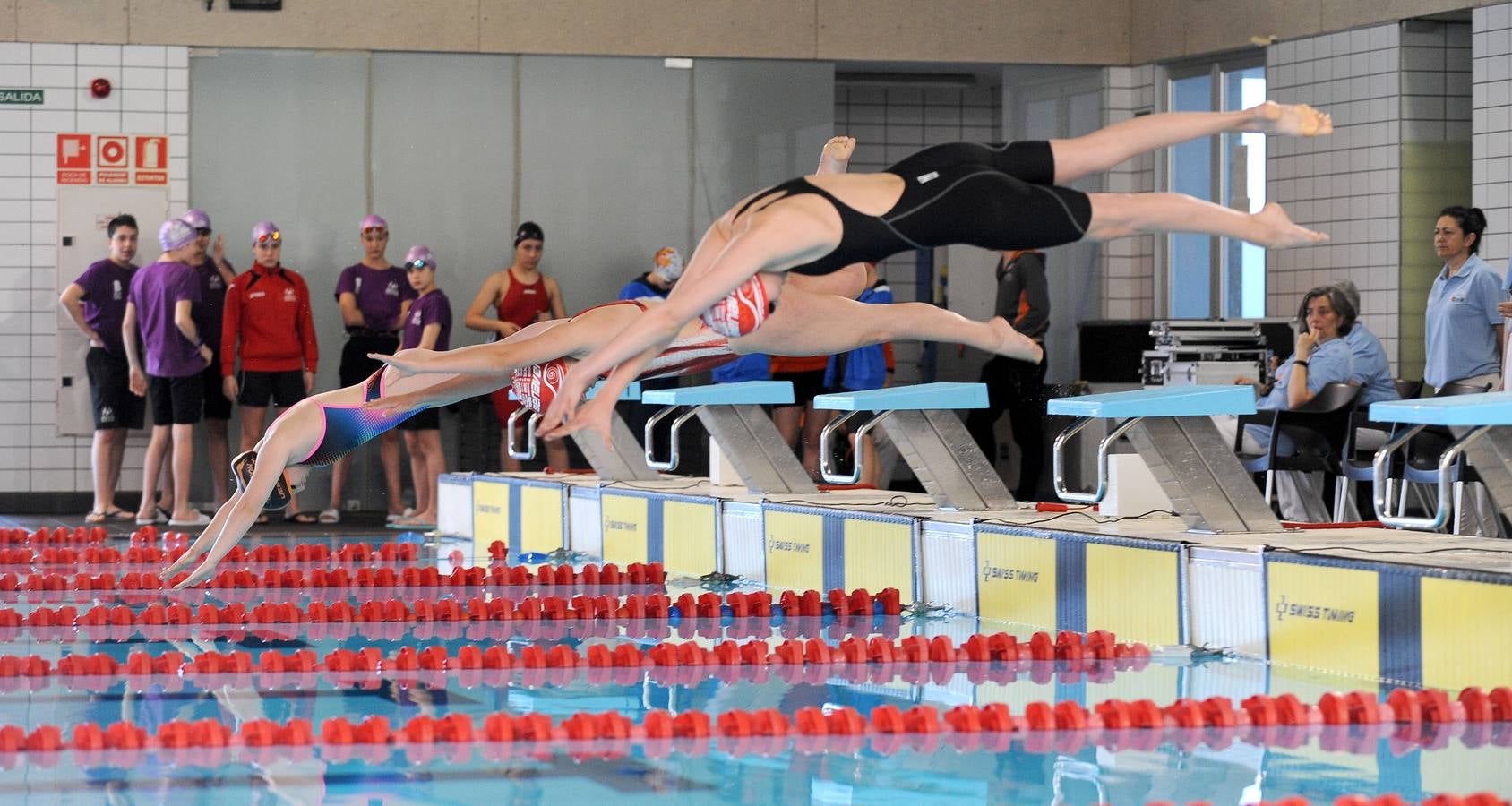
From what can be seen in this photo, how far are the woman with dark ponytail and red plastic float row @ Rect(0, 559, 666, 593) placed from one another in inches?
159

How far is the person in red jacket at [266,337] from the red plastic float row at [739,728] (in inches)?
296

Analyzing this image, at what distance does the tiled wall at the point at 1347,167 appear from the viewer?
11.8 m

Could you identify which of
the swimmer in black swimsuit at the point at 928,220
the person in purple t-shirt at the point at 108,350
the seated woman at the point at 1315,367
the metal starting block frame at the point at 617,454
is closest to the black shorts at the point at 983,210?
the swimmer in black swimsuit at the point at 928,220

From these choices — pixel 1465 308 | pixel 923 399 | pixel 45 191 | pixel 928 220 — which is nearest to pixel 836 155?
pixel 928 220

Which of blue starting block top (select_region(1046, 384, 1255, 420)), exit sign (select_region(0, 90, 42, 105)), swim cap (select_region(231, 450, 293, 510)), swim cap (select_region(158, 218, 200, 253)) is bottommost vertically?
swim cap (select_region(231, 450, 293, 510))

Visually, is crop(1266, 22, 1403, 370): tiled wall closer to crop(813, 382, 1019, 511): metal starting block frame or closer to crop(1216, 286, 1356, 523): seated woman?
crop(1216, 286, 1356, 523): seated woman

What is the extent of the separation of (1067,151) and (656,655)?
2192 millimetres

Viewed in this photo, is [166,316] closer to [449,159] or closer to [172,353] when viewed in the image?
[172,353]

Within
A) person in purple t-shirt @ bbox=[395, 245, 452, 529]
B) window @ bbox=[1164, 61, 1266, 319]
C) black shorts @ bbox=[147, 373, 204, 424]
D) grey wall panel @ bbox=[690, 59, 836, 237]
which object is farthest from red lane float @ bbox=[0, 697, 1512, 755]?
grey wall panel @ bbox=[690, 59, 836, 237]

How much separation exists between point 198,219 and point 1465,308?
8.11 m

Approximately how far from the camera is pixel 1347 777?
4367 millimetres

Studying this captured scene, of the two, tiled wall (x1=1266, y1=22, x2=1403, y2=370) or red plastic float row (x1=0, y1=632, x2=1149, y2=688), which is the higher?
tiled wall (x1=1266, y1=22, x2=1403, y2=370)

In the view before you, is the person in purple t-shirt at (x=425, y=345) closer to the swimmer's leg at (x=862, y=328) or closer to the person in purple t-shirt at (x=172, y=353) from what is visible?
the person in purple t-shirt at (x=172, y=353)

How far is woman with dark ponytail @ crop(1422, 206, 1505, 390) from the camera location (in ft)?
29.1
